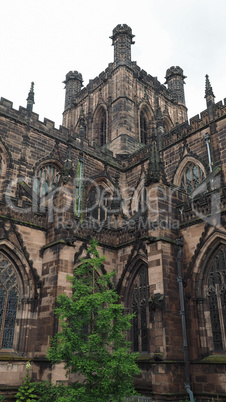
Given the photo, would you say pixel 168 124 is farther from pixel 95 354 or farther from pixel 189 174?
pixel 95 354

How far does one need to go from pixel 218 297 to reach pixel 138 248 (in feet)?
13.4

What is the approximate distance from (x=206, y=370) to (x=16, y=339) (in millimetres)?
6675

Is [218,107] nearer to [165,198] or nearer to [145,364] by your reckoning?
[165,198]

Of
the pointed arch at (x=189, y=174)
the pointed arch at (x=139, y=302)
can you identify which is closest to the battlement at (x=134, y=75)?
the pointed arch at (x=189, y=174)

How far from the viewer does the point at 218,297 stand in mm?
12242

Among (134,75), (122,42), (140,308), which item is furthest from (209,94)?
(122,42)

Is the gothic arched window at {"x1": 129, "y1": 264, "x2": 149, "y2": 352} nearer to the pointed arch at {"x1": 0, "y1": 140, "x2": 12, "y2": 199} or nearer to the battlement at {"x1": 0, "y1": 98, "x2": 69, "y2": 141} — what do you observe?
the pointed arch at {"x1": 0, "y1": 140, "x2": 12, "y2": 199}

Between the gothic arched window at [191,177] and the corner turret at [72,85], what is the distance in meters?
19.3

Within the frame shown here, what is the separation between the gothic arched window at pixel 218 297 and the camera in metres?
11.9

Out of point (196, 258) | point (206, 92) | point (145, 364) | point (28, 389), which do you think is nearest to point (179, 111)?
point (206, 92)

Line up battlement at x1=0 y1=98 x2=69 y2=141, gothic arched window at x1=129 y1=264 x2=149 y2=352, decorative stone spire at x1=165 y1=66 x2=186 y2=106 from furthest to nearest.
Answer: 1. decorative stone spire at x1=165 y1=66 x2=186 y2=106
2. battlement at x1=0 y1=98 x2=69 y2=141
3. gothic arched window at x1=129 y1=264 x2=149 y2=352

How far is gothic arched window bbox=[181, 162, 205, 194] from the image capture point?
18.4m

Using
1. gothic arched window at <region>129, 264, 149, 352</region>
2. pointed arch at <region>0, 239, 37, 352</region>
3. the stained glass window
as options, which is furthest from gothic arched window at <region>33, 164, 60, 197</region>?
gothic arched window at <region>129, 264, 149, 352</region>

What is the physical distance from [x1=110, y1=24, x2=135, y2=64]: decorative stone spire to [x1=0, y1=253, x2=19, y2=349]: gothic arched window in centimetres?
2163
